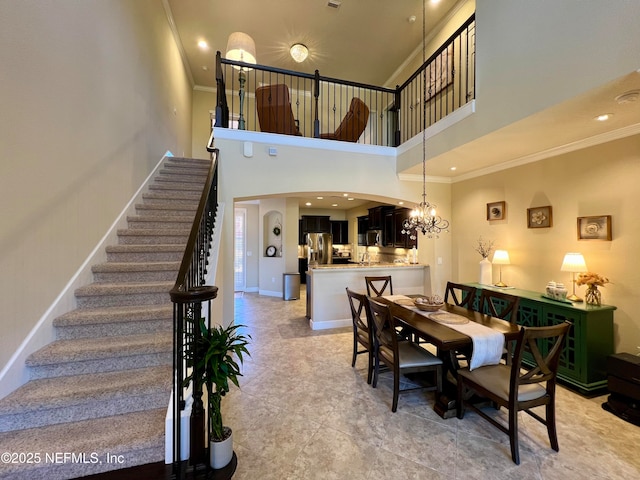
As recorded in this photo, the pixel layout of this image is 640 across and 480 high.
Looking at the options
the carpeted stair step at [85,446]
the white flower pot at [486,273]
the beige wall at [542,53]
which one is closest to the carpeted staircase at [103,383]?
the carpeted stair step at [85,446]

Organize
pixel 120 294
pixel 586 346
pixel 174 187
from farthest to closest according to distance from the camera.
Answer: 1. pixel 174 187
2. pixel 586 346
3. pixel 120 294

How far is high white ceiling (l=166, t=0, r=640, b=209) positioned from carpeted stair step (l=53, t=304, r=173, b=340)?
12.6 feet

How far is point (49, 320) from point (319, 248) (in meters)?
7.37

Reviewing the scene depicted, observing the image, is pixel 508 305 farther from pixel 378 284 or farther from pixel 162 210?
pixel 162 210

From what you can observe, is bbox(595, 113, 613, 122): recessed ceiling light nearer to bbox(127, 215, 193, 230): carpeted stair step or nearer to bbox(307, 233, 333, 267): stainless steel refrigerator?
bbox(127, 215, 193, 230): carpeted stair step

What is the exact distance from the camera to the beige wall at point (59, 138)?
180 centimetres

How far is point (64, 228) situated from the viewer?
2.33 m

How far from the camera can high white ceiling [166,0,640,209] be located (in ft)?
8.47

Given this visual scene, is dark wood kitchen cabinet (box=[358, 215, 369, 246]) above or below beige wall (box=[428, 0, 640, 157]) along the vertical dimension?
below

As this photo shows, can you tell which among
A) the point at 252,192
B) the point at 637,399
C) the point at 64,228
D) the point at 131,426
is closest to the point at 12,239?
the point at 64,228

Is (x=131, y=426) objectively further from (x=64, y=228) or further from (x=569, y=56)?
(x=569, y=56)

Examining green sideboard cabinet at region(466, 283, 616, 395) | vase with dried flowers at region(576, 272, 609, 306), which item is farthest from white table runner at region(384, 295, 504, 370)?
vase with dried flowers at region(576, 272, 609, 306)

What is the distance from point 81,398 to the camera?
1748 mm

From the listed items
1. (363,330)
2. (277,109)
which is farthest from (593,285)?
(277,109)
